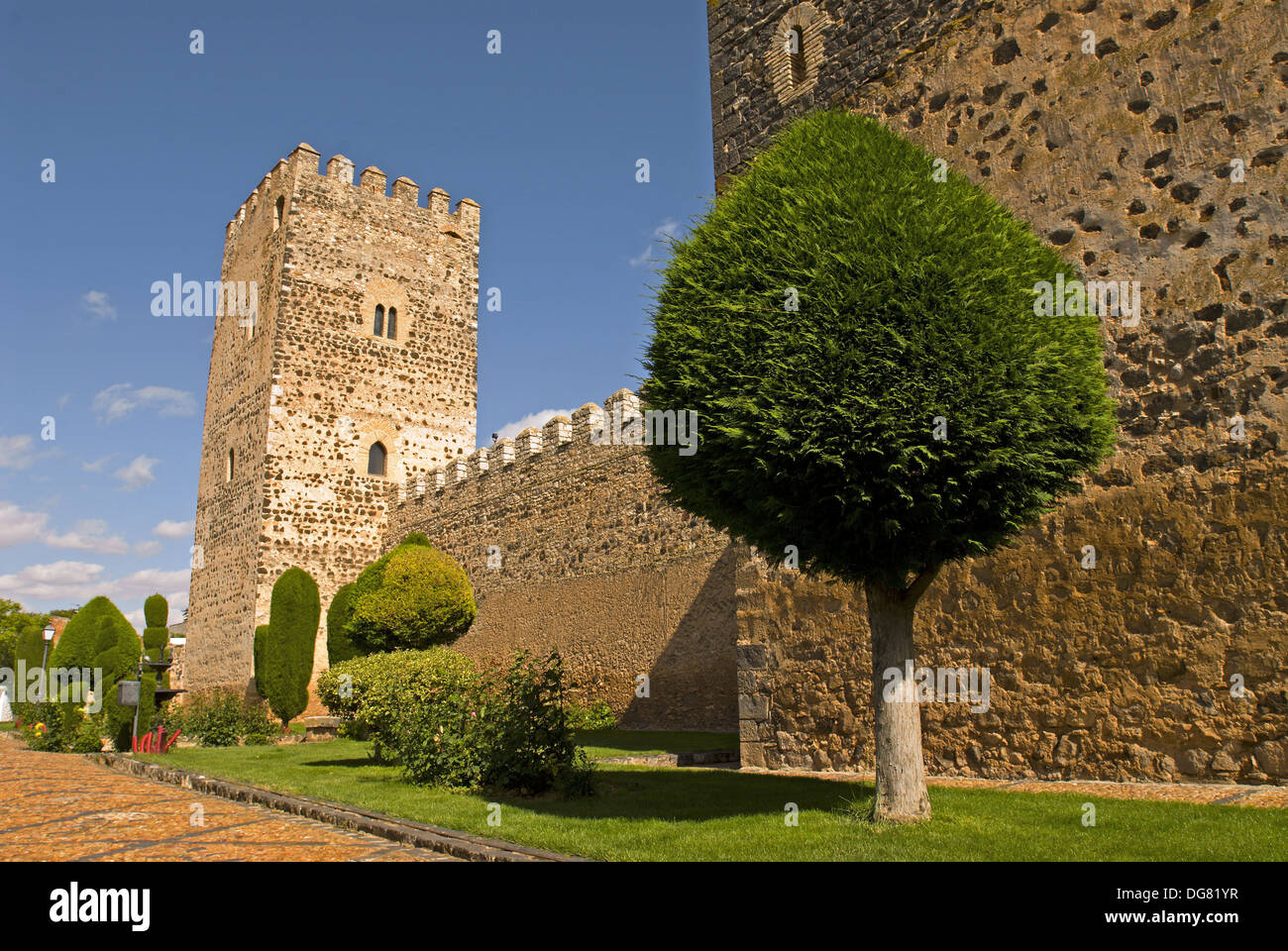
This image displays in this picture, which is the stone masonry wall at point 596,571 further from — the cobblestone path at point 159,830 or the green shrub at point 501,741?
the cobblestone path at point 159,830

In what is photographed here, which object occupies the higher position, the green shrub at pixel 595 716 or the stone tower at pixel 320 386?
the stone tower at pixel 320 386

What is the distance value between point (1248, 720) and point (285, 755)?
10.5m

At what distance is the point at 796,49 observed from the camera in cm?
876

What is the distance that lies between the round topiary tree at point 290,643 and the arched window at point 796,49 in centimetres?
1469

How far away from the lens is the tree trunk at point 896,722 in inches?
196

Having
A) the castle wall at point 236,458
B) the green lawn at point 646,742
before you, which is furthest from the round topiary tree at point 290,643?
the green lawn at point 646,742

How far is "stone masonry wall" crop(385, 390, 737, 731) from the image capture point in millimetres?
13055

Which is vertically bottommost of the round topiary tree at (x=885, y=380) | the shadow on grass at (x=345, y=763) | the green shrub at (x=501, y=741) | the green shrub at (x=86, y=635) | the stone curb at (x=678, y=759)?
the shadow on grass at (x=345, y=763)

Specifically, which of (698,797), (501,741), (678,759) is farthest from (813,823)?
(678,759)

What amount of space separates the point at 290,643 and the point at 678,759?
1201 centimetres

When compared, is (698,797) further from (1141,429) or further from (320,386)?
(320,386)

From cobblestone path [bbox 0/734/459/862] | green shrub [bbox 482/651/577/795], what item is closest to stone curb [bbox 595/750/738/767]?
green shrub [bbox 482/651/577/795]
